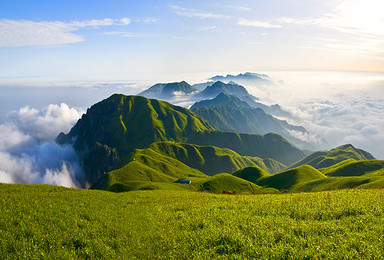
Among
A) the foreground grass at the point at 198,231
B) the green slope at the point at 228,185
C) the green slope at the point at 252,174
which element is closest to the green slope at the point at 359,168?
the green slope at the point at 252,174

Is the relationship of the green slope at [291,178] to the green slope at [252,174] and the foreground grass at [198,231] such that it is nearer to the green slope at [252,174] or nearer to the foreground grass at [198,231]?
the green slope at [252,174]

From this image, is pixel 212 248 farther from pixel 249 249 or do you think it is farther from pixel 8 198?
pixel 8 198

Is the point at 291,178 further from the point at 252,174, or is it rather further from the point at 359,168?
the point at 359,168

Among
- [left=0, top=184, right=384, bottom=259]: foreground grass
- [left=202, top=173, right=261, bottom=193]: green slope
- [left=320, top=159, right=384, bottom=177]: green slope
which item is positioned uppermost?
[left=0, top=184, right=384, bottom=259]: foreground grass

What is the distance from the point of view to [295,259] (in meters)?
10.1

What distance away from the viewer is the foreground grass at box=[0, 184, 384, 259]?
11227mm

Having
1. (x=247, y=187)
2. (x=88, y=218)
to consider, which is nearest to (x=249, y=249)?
(x=88, y=218)

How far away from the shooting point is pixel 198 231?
1435 centimetres

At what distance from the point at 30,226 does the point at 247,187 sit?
128185 millimetres

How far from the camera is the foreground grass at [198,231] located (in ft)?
36.8

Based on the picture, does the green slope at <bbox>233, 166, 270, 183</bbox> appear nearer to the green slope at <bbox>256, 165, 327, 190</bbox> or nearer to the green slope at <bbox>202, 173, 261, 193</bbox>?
the green slope at <bbox>256, 165, 327, 190</bbox>

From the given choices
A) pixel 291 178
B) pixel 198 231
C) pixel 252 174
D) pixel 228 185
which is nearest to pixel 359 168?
pixel 291 178

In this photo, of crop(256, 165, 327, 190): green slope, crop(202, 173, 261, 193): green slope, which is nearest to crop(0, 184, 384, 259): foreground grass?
crop(202, 173, 261, 193): green slope

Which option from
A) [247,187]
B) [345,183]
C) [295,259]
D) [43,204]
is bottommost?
[247,187]
